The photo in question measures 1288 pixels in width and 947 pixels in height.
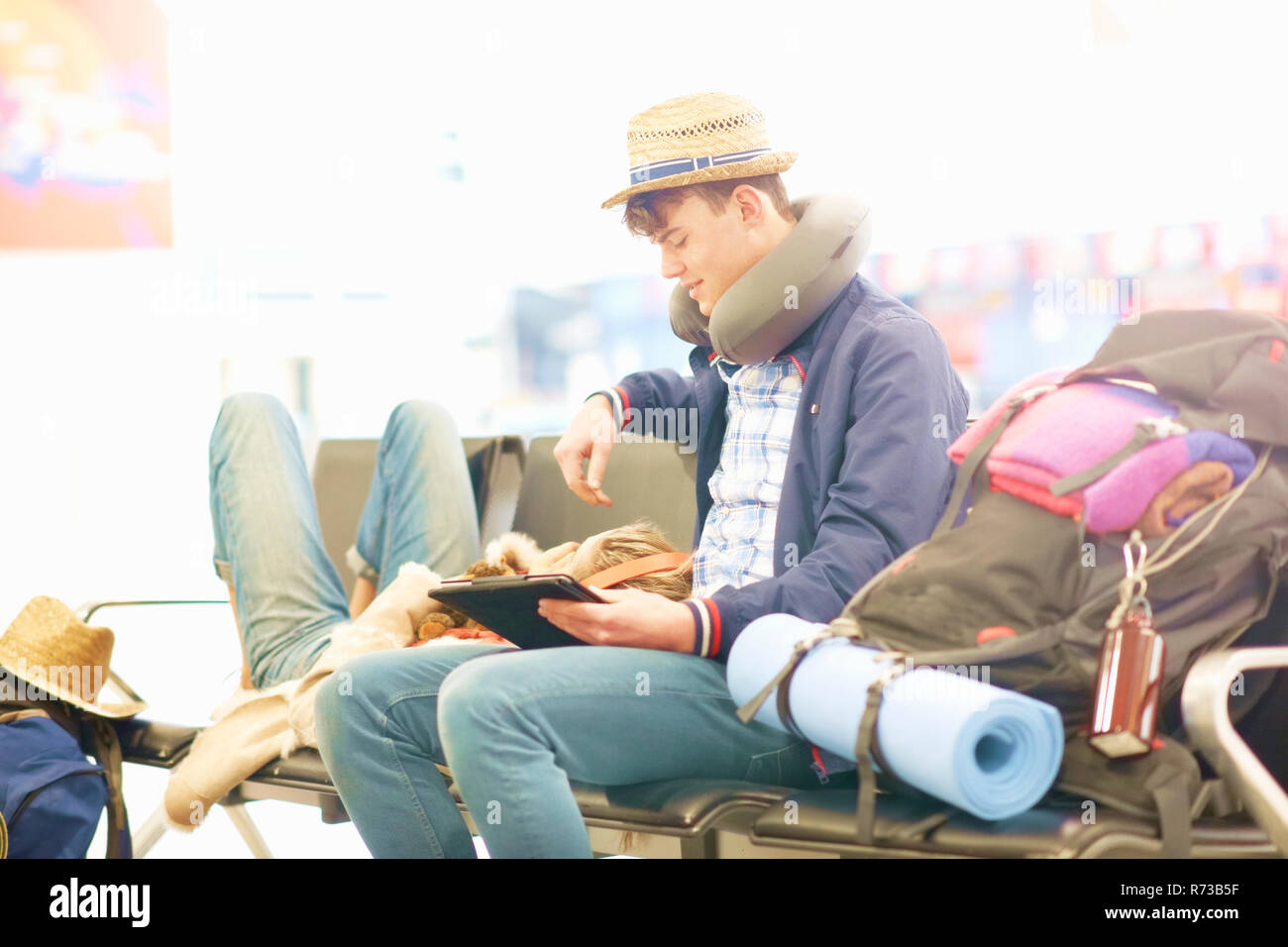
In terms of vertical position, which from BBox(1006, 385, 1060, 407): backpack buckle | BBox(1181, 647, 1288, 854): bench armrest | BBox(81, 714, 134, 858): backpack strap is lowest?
BBox(81, 714, 134, 858): backpack strap

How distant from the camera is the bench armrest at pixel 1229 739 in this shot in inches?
41.9

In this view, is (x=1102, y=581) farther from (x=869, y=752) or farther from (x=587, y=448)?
(x=587, y=448)

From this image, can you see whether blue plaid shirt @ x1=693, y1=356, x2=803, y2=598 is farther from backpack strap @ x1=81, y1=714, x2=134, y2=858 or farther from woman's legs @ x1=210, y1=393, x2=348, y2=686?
backpack strap @ x1=81, y1=714, x2=134, y2=858

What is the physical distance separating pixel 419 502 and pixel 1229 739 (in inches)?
61.0

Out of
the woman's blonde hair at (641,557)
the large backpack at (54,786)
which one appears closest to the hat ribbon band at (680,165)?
the woman's blonde hair at (641,557)

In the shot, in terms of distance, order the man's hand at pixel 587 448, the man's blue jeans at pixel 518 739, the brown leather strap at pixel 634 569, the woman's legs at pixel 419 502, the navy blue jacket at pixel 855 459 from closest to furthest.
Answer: the man's blue jeans at pixel 518 739 < the navy blue jacket at pixel 855 459 < the brown leather strap at pixel 634 569 < the man's hand at pixel 587 448 < the woman's legs at pixel 419 502

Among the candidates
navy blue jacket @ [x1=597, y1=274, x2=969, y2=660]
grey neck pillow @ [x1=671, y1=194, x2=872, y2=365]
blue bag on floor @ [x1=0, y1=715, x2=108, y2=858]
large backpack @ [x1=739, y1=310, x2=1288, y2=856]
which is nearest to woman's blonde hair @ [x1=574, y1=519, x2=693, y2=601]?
navy blue jacket @ [x1=597, y1=274, x2=969, y2=660]

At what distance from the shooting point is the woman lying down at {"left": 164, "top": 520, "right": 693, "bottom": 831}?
1728 millimetres

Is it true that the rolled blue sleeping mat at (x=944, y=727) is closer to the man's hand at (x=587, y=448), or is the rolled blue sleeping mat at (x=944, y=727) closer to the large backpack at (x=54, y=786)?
the man's hand at (x=587, y=448)

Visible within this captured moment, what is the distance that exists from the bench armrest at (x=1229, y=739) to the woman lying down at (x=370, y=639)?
72 centimetres

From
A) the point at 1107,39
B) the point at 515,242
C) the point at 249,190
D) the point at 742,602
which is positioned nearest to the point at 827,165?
the point at 1107,39

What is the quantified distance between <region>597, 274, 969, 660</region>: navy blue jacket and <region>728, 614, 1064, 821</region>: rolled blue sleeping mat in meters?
0.17

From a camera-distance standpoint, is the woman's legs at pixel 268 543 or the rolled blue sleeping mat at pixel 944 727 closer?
the rolled blue sleeping mat at pixel 944 727
